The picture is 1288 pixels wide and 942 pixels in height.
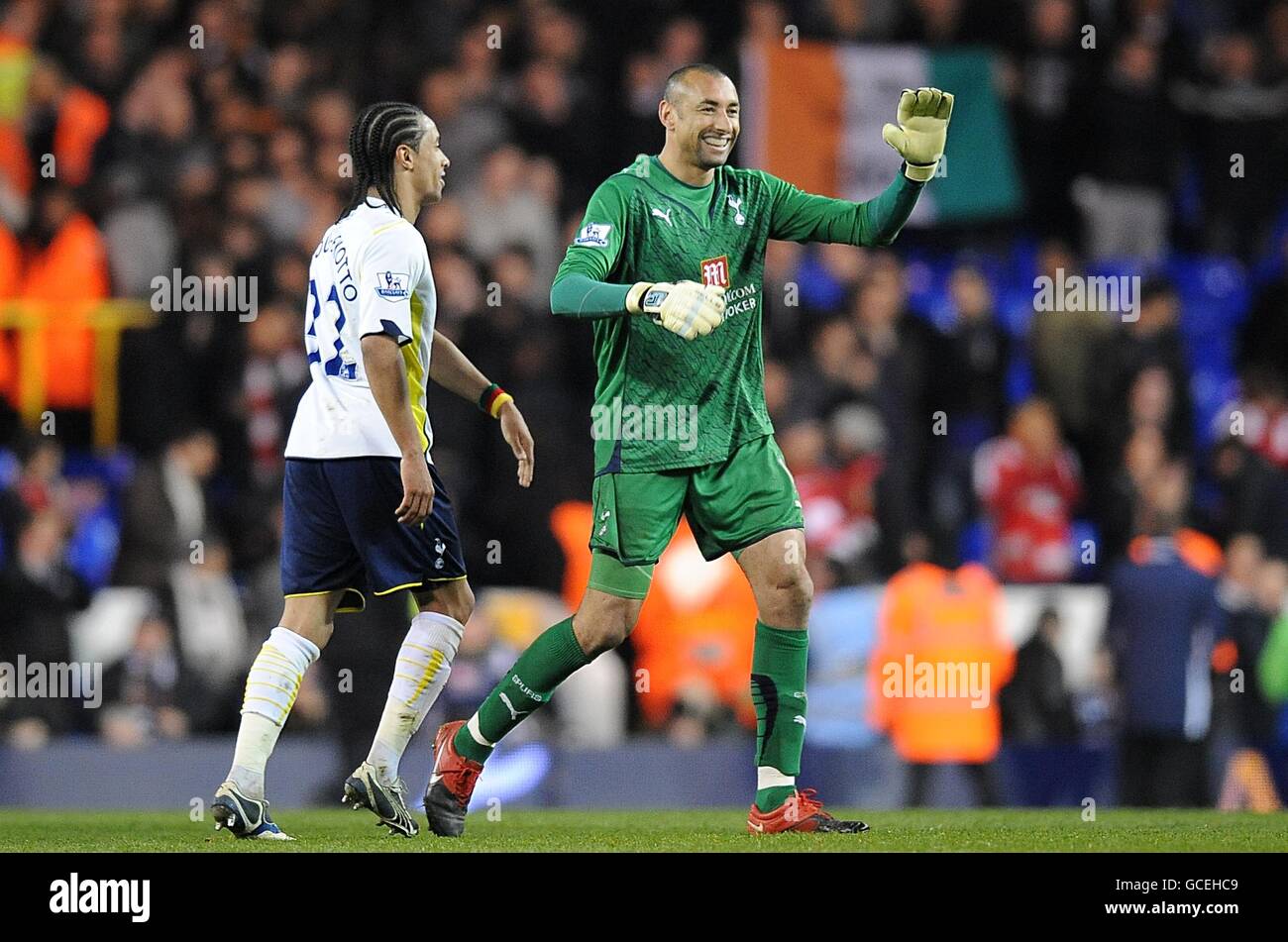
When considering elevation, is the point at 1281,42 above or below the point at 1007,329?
above

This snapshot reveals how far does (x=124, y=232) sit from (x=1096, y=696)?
6660 mm

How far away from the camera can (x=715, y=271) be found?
7113 mm

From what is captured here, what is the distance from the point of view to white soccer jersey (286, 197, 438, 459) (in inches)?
265

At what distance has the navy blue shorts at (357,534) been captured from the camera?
6840mm

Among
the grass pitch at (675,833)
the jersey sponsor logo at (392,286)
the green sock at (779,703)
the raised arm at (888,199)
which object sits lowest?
the grass pitch at (675,833)

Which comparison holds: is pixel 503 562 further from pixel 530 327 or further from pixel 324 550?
pixel 324 550

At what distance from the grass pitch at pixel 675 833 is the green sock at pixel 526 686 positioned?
13.5 inches

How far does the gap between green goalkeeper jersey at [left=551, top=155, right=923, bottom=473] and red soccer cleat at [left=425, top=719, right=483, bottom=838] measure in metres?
1.12

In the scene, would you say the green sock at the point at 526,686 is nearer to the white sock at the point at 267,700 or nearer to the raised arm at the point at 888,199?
the white sock at the point at 267,700

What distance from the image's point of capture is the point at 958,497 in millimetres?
12531

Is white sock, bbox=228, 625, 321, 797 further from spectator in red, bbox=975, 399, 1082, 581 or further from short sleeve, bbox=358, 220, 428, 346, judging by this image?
spectator in red, bbox=975, 399, 1082, 581

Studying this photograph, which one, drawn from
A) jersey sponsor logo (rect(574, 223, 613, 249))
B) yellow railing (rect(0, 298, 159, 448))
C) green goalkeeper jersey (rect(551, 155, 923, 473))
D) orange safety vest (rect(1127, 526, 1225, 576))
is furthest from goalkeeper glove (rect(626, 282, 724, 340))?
yellow railing (rect(0, 298, 159, 448))

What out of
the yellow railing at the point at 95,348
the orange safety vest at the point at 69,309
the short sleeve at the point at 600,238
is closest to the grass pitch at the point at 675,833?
the short sleeve at the point at 600,238
